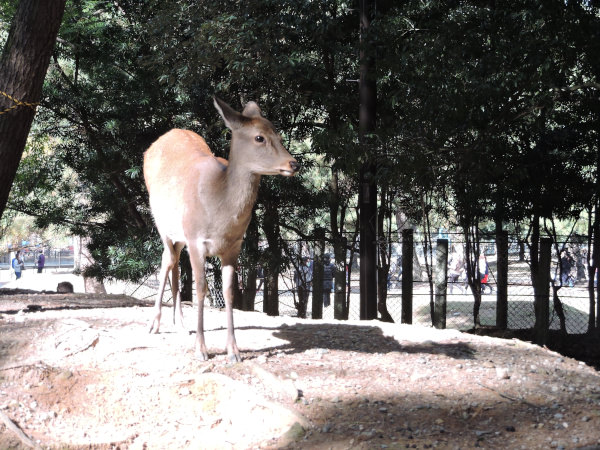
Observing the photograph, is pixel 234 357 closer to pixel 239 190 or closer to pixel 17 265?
pixel 239 190

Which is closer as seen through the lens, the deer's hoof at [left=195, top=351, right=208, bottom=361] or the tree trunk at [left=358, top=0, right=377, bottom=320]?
the deer's hoof at [left=195, top=351, right=208, bottom=361]

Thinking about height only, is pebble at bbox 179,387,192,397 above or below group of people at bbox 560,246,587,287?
below

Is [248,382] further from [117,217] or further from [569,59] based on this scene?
[117,217]

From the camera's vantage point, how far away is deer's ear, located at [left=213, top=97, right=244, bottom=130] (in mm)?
4738

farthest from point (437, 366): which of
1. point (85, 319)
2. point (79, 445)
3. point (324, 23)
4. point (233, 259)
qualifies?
point (324, 23)

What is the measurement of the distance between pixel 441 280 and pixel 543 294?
1255mm

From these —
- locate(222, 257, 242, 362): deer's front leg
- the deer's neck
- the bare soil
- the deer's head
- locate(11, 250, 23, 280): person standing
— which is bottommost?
the bare soil

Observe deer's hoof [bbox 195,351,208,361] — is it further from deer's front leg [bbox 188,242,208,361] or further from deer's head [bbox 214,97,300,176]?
deer's head [bbox 214,97,300,176]

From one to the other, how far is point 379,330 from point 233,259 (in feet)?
6.09

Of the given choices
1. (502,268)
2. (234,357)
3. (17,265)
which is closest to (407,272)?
(502,268)

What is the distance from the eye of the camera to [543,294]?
25.7 ft

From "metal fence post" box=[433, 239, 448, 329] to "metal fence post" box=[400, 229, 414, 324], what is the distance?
403mm

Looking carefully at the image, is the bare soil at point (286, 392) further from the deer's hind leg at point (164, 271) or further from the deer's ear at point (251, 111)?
the deer's ear at point (251, 111)

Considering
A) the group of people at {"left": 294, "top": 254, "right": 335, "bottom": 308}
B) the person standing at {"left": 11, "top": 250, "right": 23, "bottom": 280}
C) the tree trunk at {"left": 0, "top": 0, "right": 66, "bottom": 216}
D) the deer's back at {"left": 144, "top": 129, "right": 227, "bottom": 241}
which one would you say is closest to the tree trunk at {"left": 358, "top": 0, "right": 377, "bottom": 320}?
the group of people at {"left": 294, "top": 254, "right": 335, "bottom": 308}
